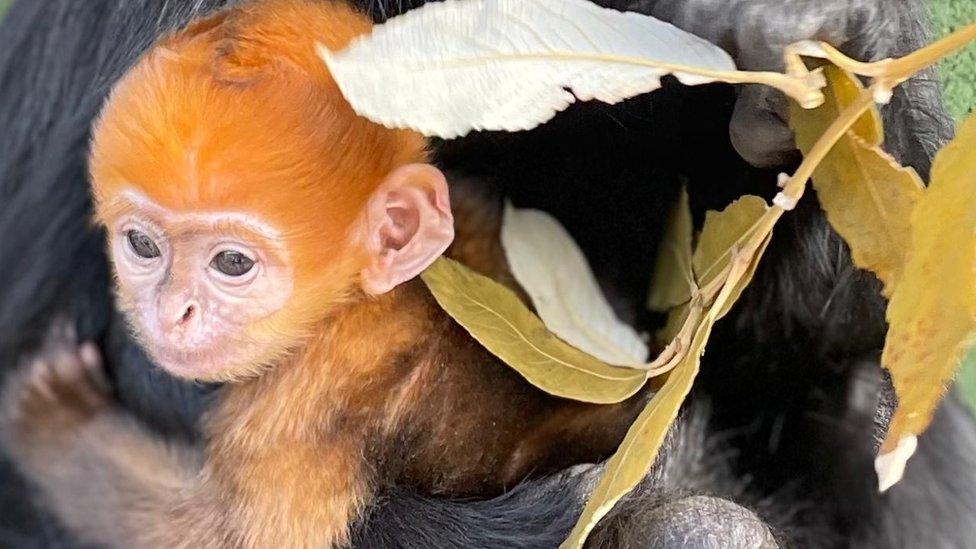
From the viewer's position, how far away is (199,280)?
658 mm

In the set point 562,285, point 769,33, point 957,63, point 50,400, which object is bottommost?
point 50,400

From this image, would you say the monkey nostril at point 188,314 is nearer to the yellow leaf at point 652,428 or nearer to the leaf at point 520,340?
the leaf at point 520,340

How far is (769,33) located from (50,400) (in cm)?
74

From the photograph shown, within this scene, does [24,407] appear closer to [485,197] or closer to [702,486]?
[485,197]

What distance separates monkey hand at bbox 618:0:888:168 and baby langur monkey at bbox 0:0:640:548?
0.20m

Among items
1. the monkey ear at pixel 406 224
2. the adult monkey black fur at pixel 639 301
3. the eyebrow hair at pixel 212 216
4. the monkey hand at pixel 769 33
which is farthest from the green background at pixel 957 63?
the eyebrow hair at pixel 212 216

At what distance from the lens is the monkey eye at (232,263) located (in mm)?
651

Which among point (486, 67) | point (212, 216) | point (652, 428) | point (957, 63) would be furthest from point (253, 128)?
point (957, 63)

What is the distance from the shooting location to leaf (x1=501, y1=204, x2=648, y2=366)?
0.84 meters

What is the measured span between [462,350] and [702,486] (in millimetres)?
382

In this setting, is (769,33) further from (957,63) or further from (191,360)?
(191,360)

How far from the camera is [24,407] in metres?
0.96

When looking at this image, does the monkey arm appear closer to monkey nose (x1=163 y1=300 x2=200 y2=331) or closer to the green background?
monkey nose (x1=163 y1=300 x2=200 y2=331)

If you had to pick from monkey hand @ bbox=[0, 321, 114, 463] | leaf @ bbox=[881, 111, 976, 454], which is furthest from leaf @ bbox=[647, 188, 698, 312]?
monkey hand @ bbox=[0, 321, 114, 463]
